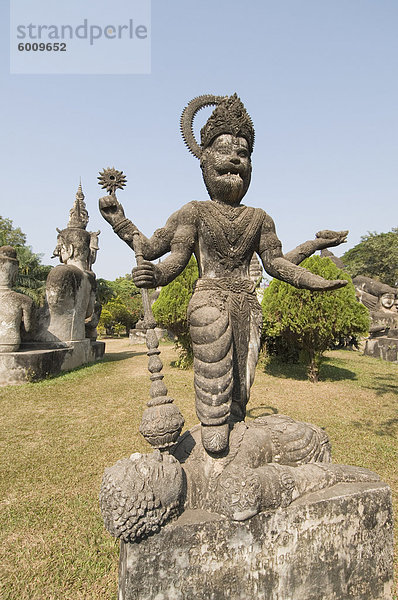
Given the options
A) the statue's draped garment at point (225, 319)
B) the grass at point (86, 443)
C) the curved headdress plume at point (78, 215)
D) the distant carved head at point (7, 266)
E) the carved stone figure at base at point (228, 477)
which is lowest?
the grass at point (86, 443)

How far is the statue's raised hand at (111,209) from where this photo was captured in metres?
2.62

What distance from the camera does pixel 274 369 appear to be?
1084 centimetres

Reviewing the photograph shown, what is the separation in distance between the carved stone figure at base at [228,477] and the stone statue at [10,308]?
21.2ft

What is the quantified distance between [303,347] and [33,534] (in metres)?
7.43

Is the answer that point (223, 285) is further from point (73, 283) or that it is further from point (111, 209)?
point (73, 283)

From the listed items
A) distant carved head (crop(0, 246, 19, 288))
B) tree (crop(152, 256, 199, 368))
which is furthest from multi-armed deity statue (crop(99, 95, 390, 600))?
tree (crop(152, 256, 199, 368))

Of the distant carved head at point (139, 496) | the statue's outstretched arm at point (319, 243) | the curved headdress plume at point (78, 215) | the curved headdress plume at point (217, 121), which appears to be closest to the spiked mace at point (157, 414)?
the distant carved head at point (139, 496)

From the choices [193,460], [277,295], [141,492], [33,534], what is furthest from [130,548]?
[277,295]

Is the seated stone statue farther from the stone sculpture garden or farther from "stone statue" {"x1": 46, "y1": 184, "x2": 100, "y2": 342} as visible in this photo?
the stone sculpture garden

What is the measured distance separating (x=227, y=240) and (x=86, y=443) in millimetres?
3663

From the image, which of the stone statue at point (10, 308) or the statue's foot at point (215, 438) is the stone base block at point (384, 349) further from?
the statue's foot at point (215, 438)

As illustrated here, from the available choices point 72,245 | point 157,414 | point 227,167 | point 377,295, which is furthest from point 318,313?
point 377,295

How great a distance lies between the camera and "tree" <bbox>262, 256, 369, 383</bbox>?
836 centimetres

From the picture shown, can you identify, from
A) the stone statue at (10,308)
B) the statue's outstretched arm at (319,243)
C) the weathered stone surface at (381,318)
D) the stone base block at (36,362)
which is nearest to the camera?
the statue's outstretched arm at (319,243)
